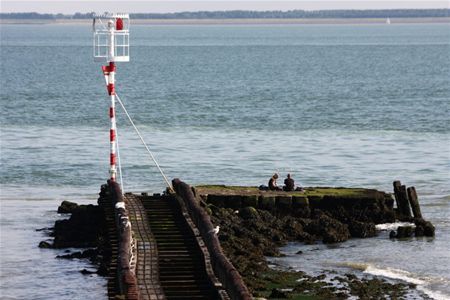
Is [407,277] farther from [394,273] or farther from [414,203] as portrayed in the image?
[414,203]

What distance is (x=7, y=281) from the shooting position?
116 ft

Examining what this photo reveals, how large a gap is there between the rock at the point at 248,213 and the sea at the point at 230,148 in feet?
5.91

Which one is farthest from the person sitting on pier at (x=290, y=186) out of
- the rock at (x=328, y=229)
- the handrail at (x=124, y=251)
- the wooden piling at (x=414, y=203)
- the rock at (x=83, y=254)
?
the rock at (x=83, y=254)

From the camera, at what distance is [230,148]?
222 ft

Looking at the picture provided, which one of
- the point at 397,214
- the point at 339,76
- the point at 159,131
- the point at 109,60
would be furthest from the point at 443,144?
the point at 339,76

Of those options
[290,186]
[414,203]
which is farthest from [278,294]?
[414,203]

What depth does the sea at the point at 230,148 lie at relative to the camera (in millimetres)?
37375

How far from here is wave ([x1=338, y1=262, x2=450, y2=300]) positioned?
108 ft

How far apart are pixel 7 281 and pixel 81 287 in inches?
→ 101

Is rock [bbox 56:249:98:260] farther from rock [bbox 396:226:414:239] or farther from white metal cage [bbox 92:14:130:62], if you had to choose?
rock [bbox 396:226:414:239]

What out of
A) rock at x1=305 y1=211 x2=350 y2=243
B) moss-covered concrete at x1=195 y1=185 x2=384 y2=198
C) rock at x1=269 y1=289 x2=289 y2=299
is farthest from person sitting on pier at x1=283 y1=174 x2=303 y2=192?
rock at x1=269 y1=289 x2=289 y2=299

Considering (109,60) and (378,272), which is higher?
(109,60)

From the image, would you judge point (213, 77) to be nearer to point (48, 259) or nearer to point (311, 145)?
point (311, 145)

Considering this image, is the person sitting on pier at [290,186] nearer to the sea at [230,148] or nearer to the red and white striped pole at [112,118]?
the sea at [230,148]
